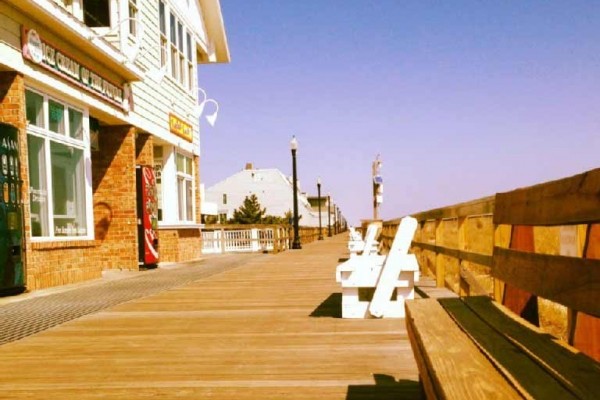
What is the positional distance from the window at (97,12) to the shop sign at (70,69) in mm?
1561

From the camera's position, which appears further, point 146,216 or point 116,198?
point 146,216

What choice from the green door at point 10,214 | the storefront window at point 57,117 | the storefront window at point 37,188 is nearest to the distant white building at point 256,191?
the storefront window at point 57,117

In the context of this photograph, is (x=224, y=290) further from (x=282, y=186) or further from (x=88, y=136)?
(x=282, y=186)

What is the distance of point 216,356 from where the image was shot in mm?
4297

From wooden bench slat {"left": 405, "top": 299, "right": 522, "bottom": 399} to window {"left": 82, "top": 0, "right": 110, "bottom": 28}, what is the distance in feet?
40.5

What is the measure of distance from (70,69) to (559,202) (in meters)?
10.1

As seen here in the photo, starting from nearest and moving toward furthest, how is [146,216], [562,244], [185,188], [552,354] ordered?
[552,354], [562,244], [146,216], [185,188]

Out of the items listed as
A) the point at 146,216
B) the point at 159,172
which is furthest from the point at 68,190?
the point at 159,172

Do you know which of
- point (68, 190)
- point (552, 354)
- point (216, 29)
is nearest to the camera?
point (552, 354)

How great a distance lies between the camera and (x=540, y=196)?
2352 mm

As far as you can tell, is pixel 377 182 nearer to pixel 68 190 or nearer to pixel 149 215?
pixel 149 215

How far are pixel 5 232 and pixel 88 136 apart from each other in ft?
12.9

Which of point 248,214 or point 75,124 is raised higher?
point 75,124

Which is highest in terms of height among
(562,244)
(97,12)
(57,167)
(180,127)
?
(97,12)
